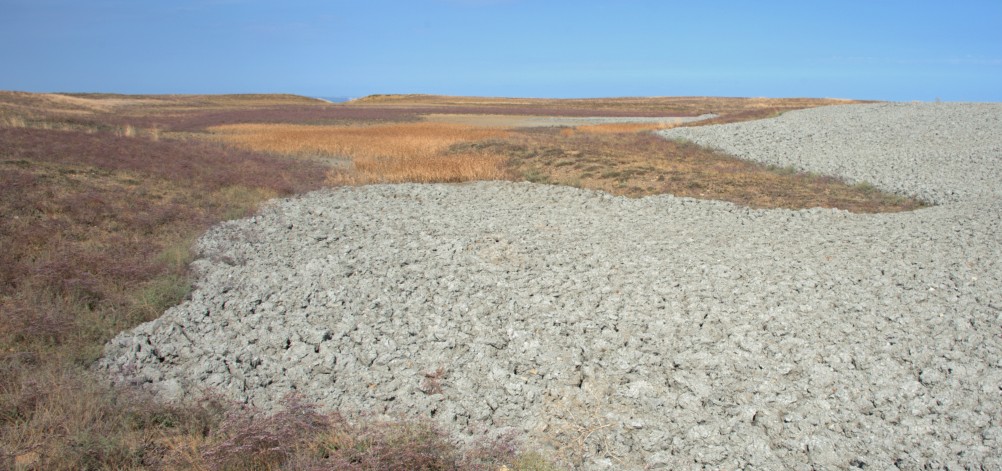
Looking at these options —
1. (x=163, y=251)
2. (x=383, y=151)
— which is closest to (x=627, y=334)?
(x=163, y=251)

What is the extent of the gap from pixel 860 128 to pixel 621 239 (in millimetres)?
23918

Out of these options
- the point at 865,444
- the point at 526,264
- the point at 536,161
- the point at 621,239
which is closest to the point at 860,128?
the point at 536,161

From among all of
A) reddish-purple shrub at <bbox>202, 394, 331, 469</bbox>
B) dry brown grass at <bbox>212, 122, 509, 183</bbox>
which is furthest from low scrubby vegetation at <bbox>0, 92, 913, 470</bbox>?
dry brown grass at <bbox>212, 122, 509, 183</bbox>

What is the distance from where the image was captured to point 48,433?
5668 millimetres

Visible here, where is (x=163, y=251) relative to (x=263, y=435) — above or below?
above

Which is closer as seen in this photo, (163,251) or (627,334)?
(627,334)

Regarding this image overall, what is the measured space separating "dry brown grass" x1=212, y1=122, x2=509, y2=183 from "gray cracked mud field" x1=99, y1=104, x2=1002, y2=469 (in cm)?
708

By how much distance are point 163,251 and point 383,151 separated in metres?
16.3

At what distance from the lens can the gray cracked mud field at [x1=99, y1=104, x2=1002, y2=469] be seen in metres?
6.09

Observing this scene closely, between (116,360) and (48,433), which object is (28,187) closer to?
(116,360)

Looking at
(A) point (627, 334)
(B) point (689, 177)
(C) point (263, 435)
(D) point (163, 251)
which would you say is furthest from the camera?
(B) point (689, 177)

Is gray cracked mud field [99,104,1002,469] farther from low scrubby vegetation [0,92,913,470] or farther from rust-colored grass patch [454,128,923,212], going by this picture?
rust-colored grass patch [454,128,923,212]

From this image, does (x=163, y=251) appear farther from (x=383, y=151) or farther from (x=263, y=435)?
(x=383, y=151)

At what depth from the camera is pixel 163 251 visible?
11.6 metres
